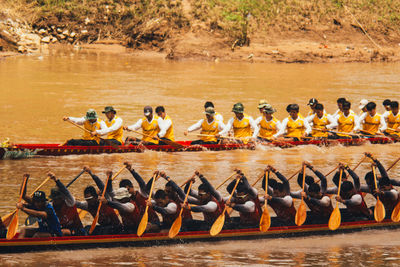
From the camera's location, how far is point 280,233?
32.1ft

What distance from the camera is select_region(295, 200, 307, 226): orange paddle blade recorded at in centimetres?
959

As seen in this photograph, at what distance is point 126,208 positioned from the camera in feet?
29.4

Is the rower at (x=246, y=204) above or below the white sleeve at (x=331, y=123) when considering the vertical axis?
below

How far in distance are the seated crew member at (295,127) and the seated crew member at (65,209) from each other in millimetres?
7746

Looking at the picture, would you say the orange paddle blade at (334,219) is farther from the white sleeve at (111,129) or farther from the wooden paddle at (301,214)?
the white sleeve at (111,129)

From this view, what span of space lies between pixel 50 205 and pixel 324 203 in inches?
173

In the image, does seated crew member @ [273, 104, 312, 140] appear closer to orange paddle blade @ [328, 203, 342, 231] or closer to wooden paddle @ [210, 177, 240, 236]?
orange paddle blade @ [328, 203, 342, 231]

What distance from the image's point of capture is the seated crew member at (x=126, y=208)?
8.93 metres

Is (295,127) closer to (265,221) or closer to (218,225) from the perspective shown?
(265,221)

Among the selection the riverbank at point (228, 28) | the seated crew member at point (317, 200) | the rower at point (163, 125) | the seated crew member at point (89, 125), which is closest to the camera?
the seated crew member at point (317, 200)

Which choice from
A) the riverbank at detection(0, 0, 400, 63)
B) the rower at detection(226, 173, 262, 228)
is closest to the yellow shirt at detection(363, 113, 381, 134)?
the rower at detection(226, 173, 262, 228)

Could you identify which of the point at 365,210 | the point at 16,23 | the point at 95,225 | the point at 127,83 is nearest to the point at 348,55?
the point at 127,83

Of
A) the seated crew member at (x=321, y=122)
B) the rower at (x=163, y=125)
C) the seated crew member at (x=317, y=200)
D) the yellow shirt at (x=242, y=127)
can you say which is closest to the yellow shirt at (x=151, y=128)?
the rower at (x=163, y=125)

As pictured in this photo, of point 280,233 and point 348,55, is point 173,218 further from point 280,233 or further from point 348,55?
point 348,55
